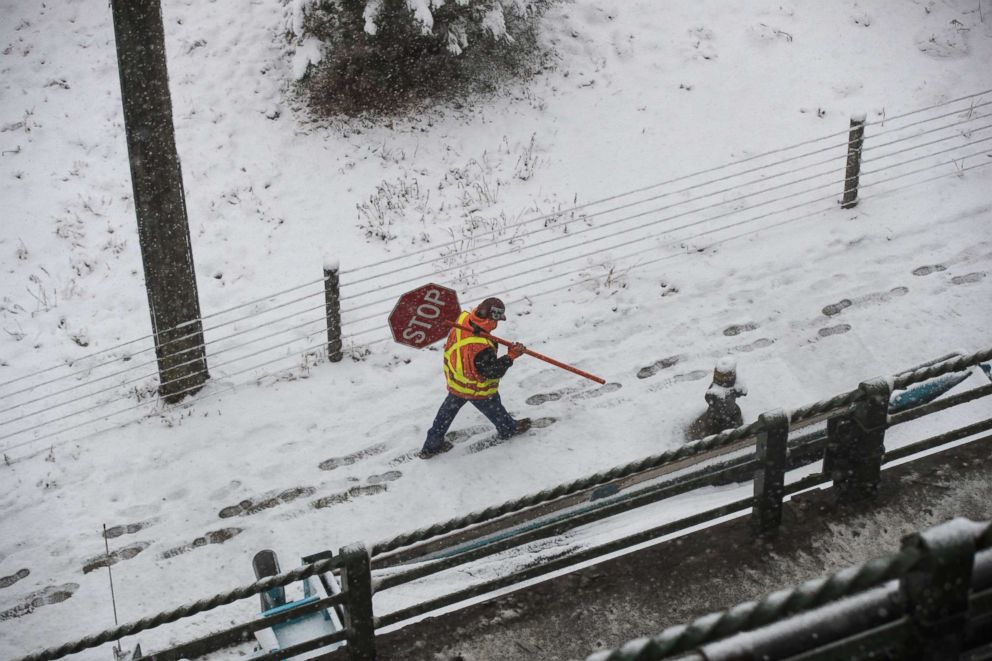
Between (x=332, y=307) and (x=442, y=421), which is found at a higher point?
(x=332, y=307)

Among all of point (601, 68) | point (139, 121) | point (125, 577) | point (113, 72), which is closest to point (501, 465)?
point (125, 577)

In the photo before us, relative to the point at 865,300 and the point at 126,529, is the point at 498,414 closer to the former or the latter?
the point at 126,529

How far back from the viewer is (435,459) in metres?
8.09

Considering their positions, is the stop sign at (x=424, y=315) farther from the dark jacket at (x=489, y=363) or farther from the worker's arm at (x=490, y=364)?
the worker's arm at (x=490, y=364)

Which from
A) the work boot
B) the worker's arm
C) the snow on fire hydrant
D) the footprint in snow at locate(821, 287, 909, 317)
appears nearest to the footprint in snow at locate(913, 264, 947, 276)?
the footprint in snow at locate(821, 287, 909, 317)

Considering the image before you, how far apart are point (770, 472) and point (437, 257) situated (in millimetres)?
7315

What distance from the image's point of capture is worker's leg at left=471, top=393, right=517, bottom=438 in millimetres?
7824

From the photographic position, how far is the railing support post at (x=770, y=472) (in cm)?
395

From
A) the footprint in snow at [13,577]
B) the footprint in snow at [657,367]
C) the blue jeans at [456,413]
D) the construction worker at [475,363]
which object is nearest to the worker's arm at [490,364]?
the construction worker at [475,363]

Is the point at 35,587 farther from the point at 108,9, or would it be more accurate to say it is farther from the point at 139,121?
the point at 108,9

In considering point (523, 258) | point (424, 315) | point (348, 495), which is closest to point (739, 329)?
point (523, 258)

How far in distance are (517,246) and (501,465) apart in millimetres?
3822

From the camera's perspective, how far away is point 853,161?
10.4 metres

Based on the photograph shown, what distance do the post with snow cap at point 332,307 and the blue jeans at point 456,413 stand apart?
1.84 metres
